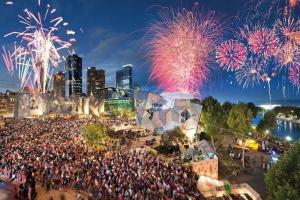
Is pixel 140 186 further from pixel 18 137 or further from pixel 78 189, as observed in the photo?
pixel 18 137

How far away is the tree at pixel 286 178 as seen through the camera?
1096 centimetres

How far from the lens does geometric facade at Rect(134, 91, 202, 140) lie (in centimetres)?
4051

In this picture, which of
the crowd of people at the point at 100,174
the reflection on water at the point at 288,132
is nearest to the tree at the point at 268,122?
the reflection on water at the point at 288,132

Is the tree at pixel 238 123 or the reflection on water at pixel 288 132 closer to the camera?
the tree at pixel 238 123

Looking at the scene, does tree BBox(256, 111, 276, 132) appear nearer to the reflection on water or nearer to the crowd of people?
the reflection on water

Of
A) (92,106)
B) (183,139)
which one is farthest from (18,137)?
(92,106)

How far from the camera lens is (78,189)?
19.9 meters

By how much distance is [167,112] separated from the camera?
43656 mm

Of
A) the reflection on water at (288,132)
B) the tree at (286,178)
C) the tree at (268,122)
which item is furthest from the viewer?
the reflection on water at (288,132)

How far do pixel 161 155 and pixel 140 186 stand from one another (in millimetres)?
10674

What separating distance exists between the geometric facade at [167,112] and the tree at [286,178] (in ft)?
88.7

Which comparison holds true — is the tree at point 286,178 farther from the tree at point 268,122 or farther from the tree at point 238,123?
the tree at point 268,122

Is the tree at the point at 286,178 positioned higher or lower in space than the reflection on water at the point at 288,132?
higher

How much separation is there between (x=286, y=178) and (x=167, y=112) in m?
32.0
